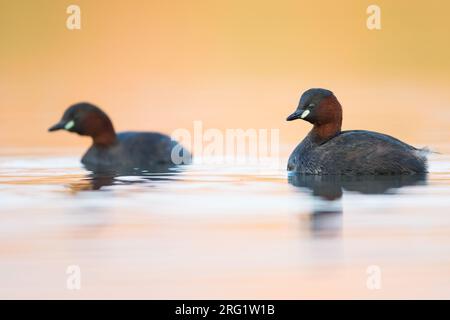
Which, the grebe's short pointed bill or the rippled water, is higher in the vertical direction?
the grebe's short pointed bill

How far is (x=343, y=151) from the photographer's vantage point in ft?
35.4

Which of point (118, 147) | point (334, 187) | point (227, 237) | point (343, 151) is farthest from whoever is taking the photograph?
point (118, 147)

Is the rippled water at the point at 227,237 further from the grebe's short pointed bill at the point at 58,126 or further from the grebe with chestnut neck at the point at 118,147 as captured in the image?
the grebe's short pointed bill at the point at 58,126

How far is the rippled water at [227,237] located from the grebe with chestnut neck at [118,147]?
6.68 feet

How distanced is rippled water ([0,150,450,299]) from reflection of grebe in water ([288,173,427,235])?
0.01 metres

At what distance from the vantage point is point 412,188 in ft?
31.7

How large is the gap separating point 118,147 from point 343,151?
355 cm

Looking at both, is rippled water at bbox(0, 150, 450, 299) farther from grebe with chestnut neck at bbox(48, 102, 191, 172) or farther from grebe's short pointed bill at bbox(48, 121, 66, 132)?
grebe's short pointed bill at bbox(48, 121, 66, 132)

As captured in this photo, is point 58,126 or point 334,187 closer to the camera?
point 334,187

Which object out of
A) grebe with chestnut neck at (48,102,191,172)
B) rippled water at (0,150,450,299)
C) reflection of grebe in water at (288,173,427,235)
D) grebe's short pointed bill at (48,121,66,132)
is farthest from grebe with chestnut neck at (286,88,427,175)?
grebe's short pointed bill at (48,121,66,132)

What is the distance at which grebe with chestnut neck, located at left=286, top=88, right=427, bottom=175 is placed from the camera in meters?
10.6

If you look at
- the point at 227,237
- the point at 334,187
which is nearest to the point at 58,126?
the point at 334,187

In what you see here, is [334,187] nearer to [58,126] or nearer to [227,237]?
[227,237]

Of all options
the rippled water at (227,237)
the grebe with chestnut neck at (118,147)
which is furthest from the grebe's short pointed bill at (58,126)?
the rippled water at (227,237)
